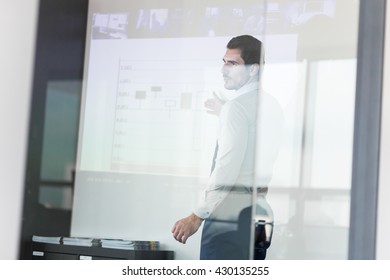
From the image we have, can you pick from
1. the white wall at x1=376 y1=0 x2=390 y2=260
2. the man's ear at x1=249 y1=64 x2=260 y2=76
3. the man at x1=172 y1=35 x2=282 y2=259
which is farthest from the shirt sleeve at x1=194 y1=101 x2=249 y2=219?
the white wall at x1=376 y1=0 x2=390 y2=260

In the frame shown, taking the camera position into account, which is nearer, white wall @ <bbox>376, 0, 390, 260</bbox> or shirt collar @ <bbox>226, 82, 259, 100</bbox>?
white wall @ <bbox>376, 0, 390, 260</bbox>

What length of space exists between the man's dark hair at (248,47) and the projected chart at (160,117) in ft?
0.54

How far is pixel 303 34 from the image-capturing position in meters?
2.68

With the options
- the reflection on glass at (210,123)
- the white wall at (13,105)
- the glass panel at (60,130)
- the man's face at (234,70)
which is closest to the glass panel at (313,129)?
the reflection on glass at (210,123)

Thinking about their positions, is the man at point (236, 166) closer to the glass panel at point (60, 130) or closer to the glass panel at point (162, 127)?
the glass panel at point (162, 127)

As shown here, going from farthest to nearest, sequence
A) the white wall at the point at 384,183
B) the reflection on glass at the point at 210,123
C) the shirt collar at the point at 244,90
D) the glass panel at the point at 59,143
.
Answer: the glass panel at the point at 59,143 < the shirt collar at the point at 244,90 < the reflection on glass at the point at 210,123 < the white wall at the point at 384,183

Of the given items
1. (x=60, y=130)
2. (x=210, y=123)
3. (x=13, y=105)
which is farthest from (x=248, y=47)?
(x=13, y=105)

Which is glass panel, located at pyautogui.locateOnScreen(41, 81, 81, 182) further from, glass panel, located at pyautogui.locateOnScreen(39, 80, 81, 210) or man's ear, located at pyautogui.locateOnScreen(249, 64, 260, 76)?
man's ear, located at pyautogui.locateOnScreen(249, 64, 260, 76)

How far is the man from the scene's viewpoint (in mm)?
2703

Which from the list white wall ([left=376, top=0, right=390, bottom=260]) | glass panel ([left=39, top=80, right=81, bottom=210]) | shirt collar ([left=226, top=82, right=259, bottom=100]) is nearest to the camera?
white wall ([left=376, top=0, right=390, bottom=260])

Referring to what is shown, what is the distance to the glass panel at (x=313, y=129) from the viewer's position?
2.58 meters

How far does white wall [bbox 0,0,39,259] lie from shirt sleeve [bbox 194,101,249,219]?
2.91 ft

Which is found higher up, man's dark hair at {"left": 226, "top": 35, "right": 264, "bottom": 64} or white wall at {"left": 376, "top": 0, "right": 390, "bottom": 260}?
man's dark hair at {"left": 226, "top": 35, "right": 264, "bottom": 64}
